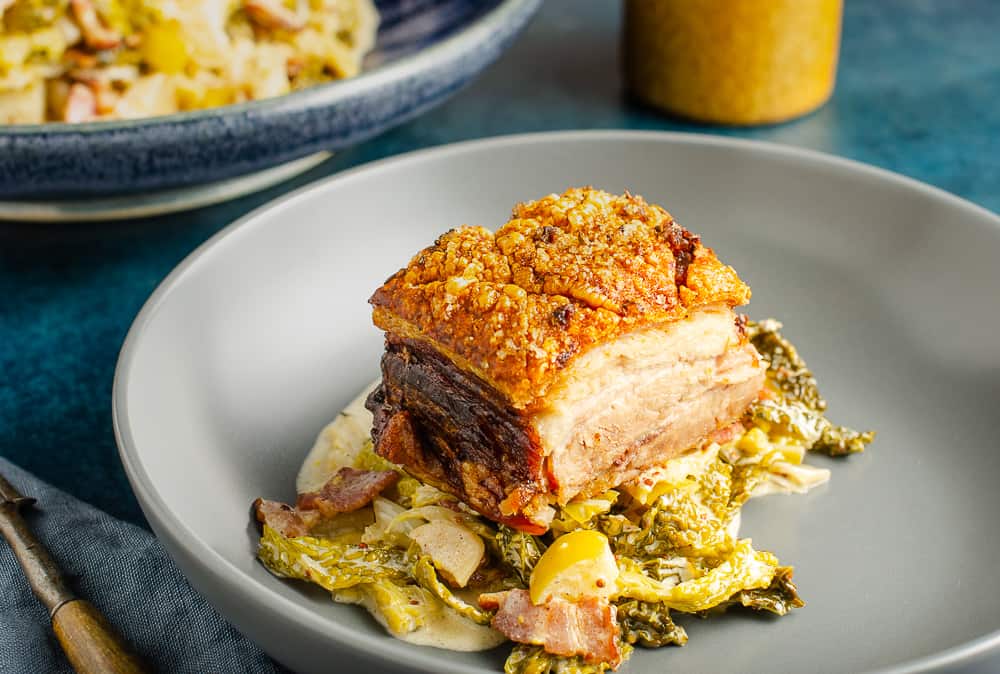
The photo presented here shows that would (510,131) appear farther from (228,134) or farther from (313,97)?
(228,134)

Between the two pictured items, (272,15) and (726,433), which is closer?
(726,433)

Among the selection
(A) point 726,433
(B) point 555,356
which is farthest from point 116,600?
(A) point 726,433

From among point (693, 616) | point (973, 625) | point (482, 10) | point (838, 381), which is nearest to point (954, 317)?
point (838, 381)

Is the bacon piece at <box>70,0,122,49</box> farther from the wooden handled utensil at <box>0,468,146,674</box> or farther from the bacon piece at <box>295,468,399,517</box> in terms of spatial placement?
the bacon piece at <box>295,468,399,517</box>

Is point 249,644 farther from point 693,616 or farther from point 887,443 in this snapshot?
point 887,443

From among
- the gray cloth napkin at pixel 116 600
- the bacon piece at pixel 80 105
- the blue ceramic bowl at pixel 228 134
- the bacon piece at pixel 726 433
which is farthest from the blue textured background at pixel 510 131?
the bacon piece at pixel 726 433

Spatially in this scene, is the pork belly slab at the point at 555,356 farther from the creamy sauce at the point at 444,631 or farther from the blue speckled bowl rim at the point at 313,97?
the blue speckled bowl rim at the point at 313,97
